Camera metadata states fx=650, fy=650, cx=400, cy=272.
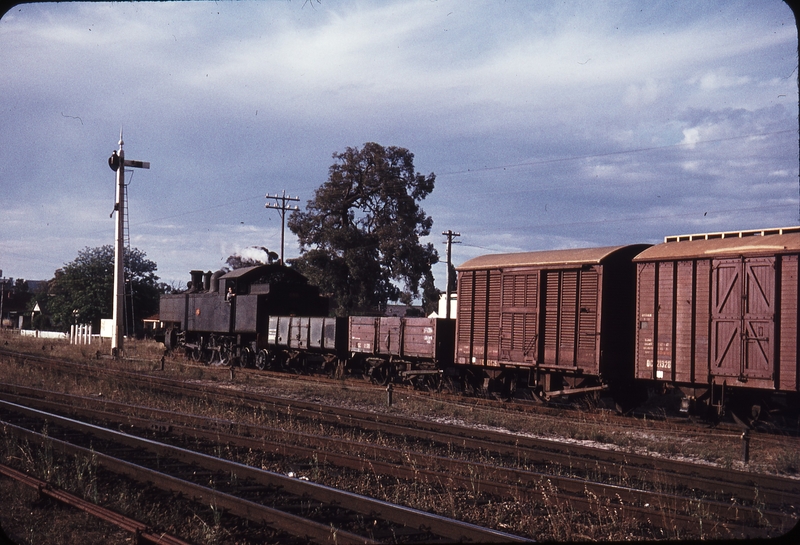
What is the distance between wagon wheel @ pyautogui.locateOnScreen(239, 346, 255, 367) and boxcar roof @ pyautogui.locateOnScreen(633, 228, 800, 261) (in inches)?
681

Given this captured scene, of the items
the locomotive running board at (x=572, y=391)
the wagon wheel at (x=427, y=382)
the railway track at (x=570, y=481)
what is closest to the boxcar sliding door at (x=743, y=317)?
the locomotive running board at (x=572, y=391)

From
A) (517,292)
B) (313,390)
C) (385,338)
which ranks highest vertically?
(517,292)

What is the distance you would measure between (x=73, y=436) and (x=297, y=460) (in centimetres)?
419

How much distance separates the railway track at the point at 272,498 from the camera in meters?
6.04

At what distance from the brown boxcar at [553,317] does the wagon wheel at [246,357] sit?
39.2 feet

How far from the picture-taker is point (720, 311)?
12.8m

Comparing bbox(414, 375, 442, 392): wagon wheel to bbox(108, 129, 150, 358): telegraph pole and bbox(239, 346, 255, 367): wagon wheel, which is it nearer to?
bbox(239, 346, 255, 367): wagon wheel

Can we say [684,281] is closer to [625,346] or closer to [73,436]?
[625,346]

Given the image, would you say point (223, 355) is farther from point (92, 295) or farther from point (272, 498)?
point (92, 295)

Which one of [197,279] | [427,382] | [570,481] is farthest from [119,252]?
[570,481]

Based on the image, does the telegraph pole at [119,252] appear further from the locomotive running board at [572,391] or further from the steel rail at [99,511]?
the steel rail at [99,511]

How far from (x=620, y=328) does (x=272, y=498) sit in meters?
10.0

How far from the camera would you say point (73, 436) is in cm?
1091

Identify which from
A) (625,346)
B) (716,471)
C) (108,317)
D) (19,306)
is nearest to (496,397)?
(625,346)
